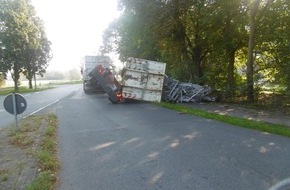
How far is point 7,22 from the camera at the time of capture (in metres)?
46.0

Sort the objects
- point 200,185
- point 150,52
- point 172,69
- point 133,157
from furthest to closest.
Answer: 1. point 150,52
2. point 172,69
3. point 133,157
4. point 200,185

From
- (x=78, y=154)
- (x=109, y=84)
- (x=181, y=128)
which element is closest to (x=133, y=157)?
(x=78, y=154)

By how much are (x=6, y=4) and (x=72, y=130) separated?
41.8m

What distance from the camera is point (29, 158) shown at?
7504mm

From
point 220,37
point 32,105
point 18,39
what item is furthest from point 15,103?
point 18,39

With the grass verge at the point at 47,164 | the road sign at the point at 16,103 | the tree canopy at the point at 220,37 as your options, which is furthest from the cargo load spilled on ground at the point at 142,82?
the grass verge at the point at 47,164

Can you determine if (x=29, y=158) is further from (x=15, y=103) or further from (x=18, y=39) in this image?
(x=18, y=39)

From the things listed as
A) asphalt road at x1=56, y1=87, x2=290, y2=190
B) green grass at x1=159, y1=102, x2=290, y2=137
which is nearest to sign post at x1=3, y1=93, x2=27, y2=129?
asphalt road at x1=56, y1=87, x2=290, y2=190

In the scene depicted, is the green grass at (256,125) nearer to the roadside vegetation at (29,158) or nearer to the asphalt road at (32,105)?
the roadside vegetation at (29,158)

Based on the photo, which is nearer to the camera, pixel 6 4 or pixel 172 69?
pixel 172 69

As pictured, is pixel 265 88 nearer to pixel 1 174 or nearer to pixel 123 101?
pixel 123 101

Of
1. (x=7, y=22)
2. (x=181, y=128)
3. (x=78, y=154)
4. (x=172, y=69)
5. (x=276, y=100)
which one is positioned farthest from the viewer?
(x=7, y=22)

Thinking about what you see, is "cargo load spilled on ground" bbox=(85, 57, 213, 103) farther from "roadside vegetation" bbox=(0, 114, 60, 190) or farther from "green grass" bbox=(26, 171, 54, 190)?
"green grass" bbox=(26, 171, 54, 190)

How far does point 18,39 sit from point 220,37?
31.5 meters
